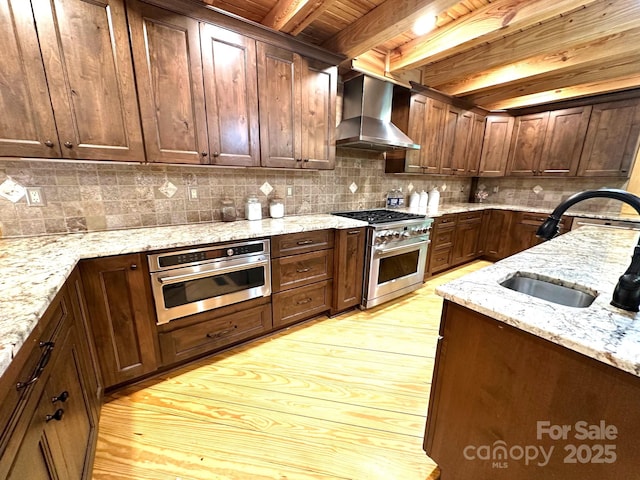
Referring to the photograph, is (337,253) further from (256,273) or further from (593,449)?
(593,449)

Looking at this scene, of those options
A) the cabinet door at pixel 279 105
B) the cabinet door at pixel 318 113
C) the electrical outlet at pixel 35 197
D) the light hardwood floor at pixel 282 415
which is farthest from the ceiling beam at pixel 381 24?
the electrical outlet at pixel 35 197

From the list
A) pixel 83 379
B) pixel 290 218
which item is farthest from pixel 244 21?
pixel 83 379

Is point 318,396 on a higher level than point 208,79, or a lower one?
lower

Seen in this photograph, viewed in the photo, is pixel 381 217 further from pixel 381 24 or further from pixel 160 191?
pixel 160 191

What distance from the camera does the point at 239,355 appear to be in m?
2.02

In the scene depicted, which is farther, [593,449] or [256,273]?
[256,273]

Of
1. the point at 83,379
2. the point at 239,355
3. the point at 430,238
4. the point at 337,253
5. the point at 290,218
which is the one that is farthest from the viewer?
the point at 430,238

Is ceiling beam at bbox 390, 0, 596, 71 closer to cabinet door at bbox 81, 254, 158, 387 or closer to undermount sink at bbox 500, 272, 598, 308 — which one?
undermount sink at bbox 500, 272, 598, 308

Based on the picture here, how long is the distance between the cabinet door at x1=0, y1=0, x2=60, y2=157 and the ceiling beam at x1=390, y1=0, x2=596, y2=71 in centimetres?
293

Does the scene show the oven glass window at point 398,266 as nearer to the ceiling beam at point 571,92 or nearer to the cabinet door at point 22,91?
the cabinet door at point 22,91

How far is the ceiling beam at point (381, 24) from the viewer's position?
5.65ft

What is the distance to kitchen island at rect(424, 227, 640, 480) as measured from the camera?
68cm

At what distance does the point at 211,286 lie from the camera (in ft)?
6.01

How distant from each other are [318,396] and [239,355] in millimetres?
725
